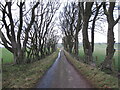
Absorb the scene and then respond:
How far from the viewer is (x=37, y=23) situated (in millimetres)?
27406

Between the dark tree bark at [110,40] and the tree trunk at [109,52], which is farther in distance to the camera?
the tree trunk at [109,52]

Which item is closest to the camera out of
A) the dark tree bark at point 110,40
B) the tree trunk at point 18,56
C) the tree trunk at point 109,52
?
the dark tree bark at point 110,40

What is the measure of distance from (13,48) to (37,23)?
12018 millimetres

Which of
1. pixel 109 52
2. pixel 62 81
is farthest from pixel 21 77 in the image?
pixel 109 52

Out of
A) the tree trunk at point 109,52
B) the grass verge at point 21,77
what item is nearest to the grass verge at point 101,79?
the tree trunk at point 109,52

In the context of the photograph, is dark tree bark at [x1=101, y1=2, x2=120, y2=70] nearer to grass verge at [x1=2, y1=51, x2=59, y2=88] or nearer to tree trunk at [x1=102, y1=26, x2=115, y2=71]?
tree trunk at [x1=102, y1=26, x2=115, y2=71]

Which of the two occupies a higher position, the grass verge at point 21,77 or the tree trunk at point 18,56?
the tree trunk at point 18,56

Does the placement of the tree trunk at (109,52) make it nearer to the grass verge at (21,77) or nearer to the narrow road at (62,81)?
the narrow road at (62,81)

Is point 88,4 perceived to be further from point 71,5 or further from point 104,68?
A: point 71,5

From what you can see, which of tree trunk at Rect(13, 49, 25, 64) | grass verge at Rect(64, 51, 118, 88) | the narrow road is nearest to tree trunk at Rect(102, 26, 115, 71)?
grass verge at Rect(64, 51, 118, 88)

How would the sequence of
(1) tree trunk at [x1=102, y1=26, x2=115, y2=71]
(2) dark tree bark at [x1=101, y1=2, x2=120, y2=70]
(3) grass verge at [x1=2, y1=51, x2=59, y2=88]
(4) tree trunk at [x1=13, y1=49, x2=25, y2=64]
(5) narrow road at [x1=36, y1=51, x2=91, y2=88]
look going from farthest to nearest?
(4) tree trunk at [x1=13, y1=49, x2=25, y2=64] → (1) tree trunk at [x1=102, y1=26, x2=115, y2=71] → (2) dark tree bark at [x1=101, y1=2, x2=120, y2=70] → (3) grass verge at [x1=2, y1=51, x2=59, y2=88] → (5) narrow road at [x1=36, y1=51, x2=91, y2=88]

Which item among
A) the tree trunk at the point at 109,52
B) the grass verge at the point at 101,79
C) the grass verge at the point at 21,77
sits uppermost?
the tree trunk at the point at 109,52

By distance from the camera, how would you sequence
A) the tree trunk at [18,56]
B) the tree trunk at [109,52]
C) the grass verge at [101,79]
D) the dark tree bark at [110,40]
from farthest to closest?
1. the tree trunk at [18,56]
2. the tree trunk at [109,52]
3. the dark tree bark at [110,40]
4. the grass verge at [101,79]

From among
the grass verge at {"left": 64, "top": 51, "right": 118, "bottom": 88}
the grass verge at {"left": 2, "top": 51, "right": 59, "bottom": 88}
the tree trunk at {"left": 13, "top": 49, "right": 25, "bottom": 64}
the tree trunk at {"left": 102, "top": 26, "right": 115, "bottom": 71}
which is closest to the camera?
the grass verge at {"left": 64, "top": 51, "right": 118, "bottom": 88}
